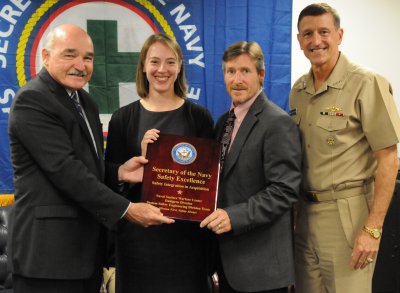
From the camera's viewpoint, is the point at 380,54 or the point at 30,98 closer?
the point at 30,98

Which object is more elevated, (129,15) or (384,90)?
(129,15)

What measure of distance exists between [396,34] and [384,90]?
2.02m

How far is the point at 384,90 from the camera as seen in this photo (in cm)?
168

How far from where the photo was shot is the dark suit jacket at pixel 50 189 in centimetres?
148

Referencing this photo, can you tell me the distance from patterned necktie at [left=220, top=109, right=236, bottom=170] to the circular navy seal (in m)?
0.14

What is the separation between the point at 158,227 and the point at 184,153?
17.1 inches

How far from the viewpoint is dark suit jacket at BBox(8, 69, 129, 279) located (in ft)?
4.86

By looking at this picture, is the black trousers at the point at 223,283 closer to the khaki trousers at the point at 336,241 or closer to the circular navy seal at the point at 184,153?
the khaki trousers at the point at 336,241

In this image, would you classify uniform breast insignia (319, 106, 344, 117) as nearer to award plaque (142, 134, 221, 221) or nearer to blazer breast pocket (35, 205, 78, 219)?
award plaque (142, 134, 221, 221)

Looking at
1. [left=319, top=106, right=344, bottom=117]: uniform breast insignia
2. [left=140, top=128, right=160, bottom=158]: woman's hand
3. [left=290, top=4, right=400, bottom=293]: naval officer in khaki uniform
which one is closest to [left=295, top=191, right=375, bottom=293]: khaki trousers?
[left=290, top=4, right=400, bottom=293]: naval officer in khaki uniform

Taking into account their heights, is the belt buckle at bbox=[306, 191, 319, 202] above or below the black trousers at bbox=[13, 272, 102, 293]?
above

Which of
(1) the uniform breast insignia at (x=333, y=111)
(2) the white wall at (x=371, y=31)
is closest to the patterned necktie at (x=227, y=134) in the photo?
(1) the uniform breast insignia at (x=333, y=111)

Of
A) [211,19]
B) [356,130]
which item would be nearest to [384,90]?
[356,130]

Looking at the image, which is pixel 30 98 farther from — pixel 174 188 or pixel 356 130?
pixel 356 130
